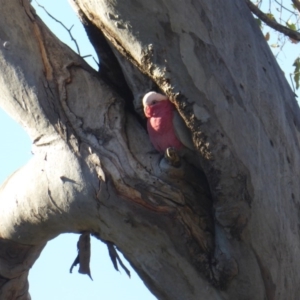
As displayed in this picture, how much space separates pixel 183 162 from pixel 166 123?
110 millimetres

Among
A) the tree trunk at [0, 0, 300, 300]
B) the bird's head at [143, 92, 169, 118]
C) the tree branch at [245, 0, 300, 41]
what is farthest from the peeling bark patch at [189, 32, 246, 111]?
the tree branch at [245, 0, 300, 41]

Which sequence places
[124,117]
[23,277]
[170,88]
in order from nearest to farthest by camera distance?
[170,88] < [124,117] < [23,277]

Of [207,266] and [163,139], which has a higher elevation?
[163,139]

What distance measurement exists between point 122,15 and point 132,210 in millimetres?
488

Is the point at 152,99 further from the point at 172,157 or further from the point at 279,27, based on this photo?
the point at 279,27

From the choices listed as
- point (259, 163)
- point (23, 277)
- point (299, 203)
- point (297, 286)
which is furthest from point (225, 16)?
point (23, 277)

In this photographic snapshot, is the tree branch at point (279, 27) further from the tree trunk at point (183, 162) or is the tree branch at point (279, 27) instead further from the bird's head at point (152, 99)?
the bird's head at point (152, 99)

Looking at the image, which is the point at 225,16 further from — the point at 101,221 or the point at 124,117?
the point at 101,221

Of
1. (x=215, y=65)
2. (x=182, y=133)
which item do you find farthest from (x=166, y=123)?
(x=215, y=65)

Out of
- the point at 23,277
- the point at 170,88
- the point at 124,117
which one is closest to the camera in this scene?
the point at 170,88

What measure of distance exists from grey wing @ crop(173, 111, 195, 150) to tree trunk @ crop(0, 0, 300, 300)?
0.05 m

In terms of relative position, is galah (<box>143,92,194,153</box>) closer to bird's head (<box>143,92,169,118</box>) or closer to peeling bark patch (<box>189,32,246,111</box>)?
bird's head (<box>143,92,169,118</box>)

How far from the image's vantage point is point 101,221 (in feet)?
6.79

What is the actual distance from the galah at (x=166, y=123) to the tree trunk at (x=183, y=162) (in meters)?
0.04
